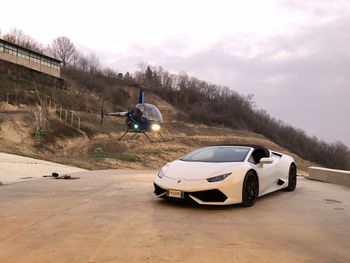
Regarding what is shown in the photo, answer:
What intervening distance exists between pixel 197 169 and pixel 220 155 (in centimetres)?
108

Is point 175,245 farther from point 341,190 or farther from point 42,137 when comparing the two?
point 42,137

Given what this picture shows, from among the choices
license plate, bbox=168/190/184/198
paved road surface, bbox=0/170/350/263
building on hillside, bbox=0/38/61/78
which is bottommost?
paved road surface, bbox=0/170/350/263

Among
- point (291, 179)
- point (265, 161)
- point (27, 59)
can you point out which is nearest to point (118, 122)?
point (27, 59)

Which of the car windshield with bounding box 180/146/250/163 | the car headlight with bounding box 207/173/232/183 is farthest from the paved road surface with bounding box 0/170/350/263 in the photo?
the car windshield with bounding box 180/146/250/163

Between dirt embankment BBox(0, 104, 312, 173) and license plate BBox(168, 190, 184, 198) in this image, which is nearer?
license plate BBox(168, 190, 184, 198)

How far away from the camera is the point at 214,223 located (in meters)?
6.28

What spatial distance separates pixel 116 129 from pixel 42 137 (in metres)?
16.1

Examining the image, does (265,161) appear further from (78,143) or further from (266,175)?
(78,143)

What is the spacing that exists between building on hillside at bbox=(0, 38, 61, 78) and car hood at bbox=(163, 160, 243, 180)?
5447cm

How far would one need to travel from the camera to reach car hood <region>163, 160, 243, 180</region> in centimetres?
757

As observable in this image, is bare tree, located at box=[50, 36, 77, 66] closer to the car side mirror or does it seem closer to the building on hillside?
the building on hillside

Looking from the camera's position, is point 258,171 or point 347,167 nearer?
point 258,171

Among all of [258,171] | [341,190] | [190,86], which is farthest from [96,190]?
[190,86]

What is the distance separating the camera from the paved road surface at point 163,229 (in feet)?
15.3
